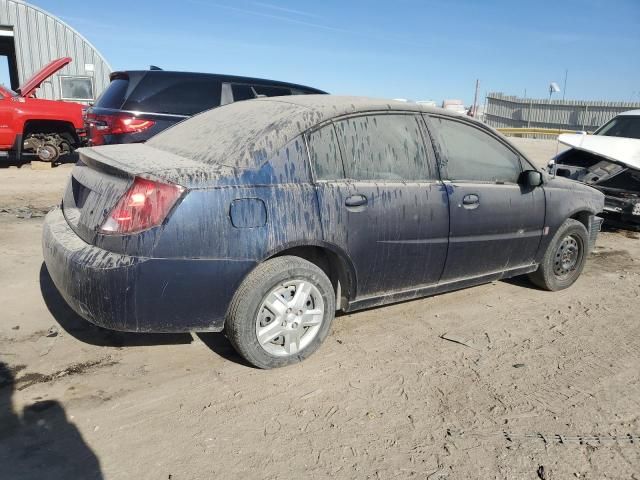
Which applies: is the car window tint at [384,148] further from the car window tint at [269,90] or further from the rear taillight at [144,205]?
the car window tint at [269,90]

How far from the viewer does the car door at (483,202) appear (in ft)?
12.4

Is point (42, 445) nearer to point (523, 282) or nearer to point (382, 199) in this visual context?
point (382, 199)

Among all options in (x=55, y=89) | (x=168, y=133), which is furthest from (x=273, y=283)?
(x=55, y=89)

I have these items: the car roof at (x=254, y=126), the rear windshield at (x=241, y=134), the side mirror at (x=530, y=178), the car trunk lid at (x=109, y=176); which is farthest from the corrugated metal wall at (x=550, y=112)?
the car trunk lid at (x=109, y=176)

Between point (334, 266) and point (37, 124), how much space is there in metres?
10.7

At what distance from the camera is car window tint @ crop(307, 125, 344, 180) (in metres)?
3.18

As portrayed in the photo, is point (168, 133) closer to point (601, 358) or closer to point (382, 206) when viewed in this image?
point (382, 206)

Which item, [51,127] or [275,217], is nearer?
[275,217]

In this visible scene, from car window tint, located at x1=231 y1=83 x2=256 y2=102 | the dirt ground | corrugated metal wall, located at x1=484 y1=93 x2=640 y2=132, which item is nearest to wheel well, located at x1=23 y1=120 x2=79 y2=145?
car window tint, located at x1=231 y1=83 x2=256 y2=102

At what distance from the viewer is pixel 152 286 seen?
2.73 m

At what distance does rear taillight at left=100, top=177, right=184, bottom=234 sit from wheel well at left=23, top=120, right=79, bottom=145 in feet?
33.7

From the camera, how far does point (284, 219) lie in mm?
2979

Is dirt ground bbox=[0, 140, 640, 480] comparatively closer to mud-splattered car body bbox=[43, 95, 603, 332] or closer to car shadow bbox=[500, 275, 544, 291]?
mud-splattered car body bbox=[43, 95, 603, 332]

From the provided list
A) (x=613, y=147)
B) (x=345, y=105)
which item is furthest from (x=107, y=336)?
(x=613, y=147)
